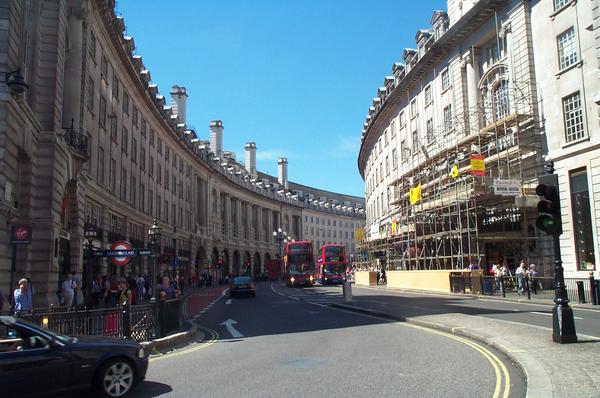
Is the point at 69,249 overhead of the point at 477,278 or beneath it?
overhead

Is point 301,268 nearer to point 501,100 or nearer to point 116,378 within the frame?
point 501,100

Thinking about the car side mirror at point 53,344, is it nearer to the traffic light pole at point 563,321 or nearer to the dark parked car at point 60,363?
the dark parked car at point 60,363

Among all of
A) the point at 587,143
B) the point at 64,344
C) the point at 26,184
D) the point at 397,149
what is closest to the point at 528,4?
the point at 587,143

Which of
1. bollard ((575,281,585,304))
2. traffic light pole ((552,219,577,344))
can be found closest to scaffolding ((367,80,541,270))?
bollard ((575,281,585,304))

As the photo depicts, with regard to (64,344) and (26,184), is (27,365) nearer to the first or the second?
(64,344)

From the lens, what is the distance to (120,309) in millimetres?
12258

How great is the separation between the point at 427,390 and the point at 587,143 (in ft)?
73.3

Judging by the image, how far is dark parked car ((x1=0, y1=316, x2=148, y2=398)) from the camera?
6.88 m

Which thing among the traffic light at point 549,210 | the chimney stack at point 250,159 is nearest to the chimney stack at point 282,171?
the chimney stack at point 250,159

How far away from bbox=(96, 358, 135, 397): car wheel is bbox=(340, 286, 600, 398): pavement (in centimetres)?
538

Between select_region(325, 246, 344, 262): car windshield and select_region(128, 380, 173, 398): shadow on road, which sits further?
select_region(325, 246, 344, 262): car windshield

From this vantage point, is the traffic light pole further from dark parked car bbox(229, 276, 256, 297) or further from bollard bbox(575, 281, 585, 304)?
dark parked car bbox(229, 276, 256, 297)

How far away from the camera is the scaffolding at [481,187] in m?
30.3

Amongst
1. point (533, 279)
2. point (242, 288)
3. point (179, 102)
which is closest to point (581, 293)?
point (533, 279)
